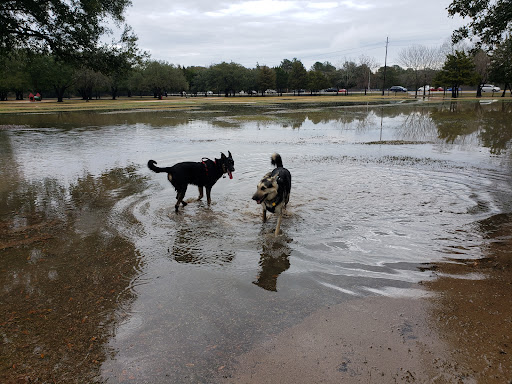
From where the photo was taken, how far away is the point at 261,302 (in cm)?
434

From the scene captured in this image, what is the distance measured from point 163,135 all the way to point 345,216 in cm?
1507

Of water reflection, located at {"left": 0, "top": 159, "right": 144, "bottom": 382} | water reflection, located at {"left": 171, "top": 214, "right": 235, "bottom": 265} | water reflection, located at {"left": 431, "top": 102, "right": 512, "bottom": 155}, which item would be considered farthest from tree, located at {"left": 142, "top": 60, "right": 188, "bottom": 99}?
water reflection, located at {"left": 171, "top": 214, "right": 235, "bottom": 265}

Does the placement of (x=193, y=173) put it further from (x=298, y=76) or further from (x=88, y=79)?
(x=298, y=76)

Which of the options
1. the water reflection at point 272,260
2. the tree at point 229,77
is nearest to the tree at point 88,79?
the tree at point 229,77

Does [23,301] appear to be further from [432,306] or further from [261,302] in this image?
[432,306]

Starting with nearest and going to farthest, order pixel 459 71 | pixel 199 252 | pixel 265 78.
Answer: pixel 199 252 < pixel 459 71 < pixel 265 78

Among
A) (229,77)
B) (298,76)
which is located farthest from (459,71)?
(229,77)

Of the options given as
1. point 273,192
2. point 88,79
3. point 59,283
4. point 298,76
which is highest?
point 298,76

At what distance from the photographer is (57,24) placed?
13086 millimetres

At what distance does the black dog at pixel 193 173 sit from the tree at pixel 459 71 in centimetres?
6161

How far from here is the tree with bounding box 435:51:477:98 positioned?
5578cm

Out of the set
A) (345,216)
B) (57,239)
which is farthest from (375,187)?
(57,239)

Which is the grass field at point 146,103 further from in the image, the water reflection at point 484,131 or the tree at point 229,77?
the water reflection at point 484,131

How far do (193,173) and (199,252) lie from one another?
2.49 meters
